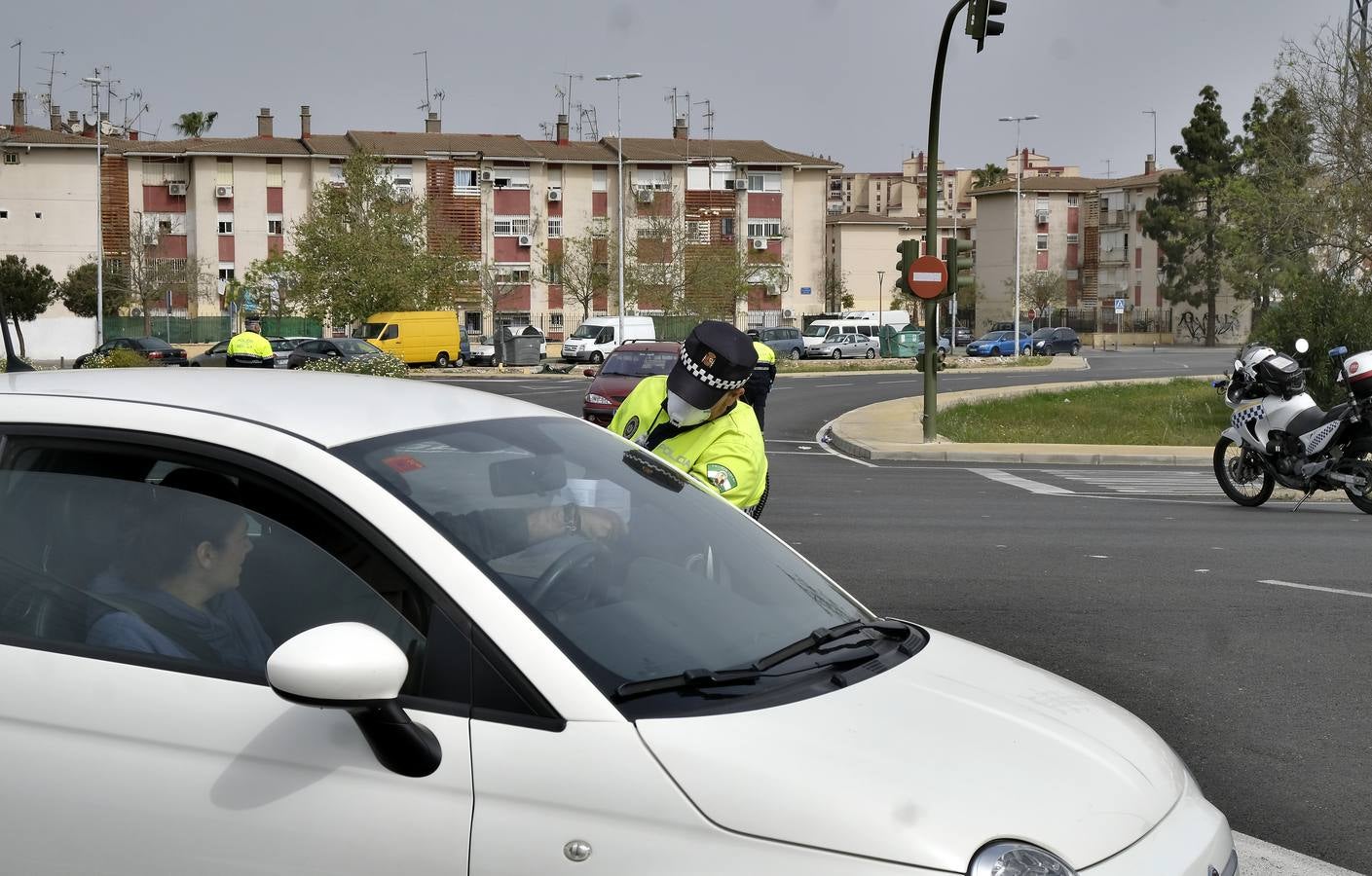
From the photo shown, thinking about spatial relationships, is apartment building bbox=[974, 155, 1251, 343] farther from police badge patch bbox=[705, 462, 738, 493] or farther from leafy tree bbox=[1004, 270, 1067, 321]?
police badge patch bbox=[705, 462, 738, 493]

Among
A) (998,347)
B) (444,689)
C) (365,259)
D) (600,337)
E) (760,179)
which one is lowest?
(998,347)

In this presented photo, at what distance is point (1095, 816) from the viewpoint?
8.69ft

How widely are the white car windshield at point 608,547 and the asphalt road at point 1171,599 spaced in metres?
0.79

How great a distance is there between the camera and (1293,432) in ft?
45.7

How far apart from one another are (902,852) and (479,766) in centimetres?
74

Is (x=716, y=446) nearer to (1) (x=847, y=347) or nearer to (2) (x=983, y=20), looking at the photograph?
(2) (x=983, y=20)

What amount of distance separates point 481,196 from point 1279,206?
192 feet

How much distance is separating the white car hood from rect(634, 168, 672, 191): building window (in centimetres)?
8299

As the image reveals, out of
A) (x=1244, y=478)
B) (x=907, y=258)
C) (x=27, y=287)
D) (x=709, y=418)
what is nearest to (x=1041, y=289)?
(x=27, y=287)

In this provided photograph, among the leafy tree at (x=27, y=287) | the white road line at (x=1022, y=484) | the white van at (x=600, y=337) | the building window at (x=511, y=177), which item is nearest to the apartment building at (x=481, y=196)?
the building window at (x=511, y=177)

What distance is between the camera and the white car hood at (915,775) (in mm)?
2441

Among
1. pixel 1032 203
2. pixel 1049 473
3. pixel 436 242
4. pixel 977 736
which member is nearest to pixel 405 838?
pixel 977 736

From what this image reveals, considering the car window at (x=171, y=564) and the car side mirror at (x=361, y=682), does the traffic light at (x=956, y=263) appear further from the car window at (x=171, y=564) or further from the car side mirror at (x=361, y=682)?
the car side mirror at (x=361, y=682)

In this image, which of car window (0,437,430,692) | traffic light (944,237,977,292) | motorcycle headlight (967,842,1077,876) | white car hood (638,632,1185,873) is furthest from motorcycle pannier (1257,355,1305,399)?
car window (0,437,430,692)
